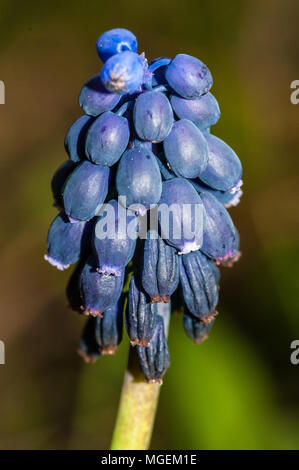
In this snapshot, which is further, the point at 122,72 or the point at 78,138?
the point at 78,138

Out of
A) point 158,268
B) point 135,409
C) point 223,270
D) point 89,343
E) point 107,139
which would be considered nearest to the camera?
point 107,139

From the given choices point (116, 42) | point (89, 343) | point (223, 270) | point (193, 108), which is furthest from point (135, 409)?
point (223, 270)

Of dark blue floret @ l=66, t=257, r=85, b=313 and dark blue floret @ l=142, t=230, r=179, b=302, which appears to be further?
dark blue floret @ l=66, t=257, r=85, b=313

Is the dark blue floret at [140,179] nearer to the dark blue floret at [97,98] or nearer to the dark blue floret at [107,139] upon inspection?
the dark blue floret at [107,139]

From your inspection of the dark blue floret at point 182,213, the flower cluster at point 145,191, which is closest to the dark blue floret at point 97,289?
the flower cluster at point 145,191

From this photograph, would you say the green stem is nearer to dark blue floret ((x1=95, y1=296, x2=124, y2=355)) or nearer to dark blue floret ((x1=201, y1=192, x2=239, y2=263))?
dark blue floret ((x1=95, y1=296, x2=124, y2=355))

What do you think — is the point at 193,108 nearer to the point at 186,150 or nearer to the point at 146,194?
the point at 186,150

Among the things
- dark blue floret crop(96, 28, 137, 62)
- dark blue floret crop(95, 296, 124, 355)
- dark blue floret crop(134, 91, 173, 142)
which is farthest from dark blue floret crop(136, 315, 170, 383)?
dark blue floret crop(96, 28, 137, 62)
